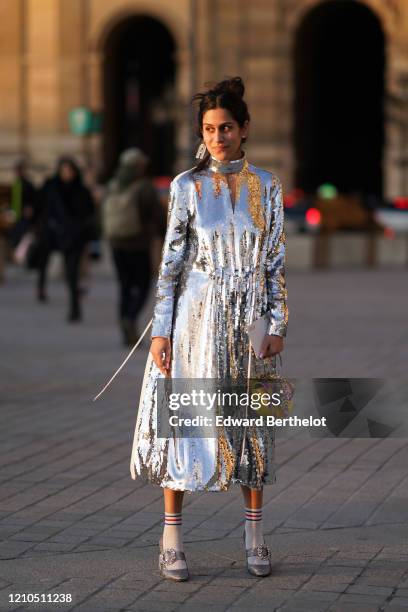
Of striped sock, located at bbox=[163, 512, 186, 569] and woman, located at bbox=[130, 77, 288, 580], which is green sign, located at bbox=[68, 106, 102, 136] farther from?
striped sock, located at bbox=[163, 512, 186, 569]

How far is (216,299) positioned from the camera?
19.6 ft

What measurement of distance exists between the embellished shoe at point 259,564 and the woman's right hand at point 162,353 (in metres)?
0.73

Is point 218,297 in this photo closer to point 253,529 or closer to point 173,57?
point 253,529

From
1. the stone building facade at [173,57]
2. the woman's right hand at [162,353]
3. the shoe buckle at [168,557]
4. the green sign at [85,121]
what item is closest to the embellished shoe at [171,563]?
the shoe buckle at [168,557]

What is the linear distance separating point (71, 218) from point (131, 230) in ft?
10.2

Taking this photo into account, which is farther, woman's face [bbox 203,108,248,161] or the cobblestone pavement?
woman's face [bbox 203,108,248,161]

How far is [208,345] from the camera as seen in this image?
19.5 feet

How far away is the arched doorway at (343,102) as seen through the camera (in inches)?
1980

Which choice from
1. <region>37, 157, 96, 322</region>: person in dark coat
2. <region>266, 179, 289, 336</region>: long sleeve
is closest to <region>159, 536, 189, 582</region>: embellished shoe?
<region>266, 179, 289, 336</region>: long sleeve

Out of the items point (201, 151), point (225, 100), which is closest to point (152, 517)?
point (201, 151)

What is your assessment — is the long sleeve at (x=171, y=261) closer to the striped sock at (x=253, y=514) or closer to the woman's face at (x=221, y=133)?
the woman's face at (x=221, y=133)

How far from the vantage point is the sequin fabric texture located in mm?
5930

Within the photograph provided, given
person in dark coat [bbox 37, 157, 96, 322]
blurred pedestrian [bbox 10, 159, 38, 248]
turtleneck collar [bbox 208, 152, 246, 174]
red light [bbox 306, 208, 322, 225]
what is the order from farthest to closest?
1. red light [bbox 306, 208, 322, 225]
2. blurred pedestrian [bbox 10, 159, 38, 248]
3. person in dark coat [bbox 37, 157, 96, 322]
4. turtleneck collar [bbox 208, 152, 246, 174]

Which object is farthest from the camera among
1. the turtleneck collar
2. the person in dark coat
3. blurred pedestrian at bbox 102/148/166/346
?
the person in dark coat
